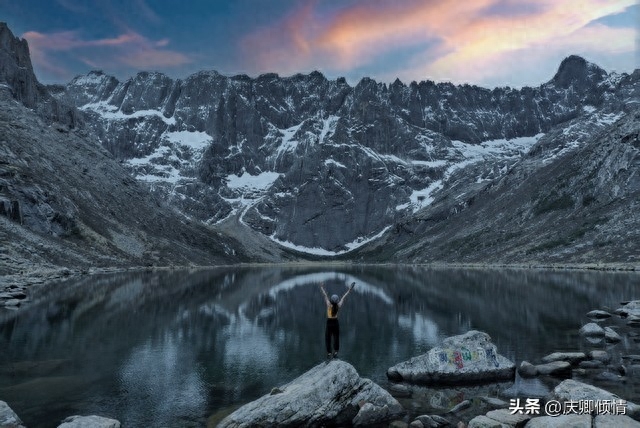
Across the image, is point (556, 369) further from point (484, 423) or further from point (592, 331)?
point (592, 331)

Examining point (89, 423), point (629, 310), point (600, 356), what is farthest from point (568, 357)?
point (89, 423)

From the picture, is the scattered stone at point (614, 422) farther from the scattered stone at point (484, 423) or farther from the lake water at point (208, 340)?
the lake water at point (208, 340)

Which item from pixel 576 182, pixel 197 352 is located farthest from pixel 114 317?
pixel 576 182

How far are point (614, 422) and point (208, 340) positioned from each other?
28403 millimetres

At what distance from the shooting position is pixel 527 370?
25.2 m

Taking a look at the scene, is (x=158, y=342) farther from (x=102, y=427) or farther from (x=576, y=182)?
(x=576, y=182)

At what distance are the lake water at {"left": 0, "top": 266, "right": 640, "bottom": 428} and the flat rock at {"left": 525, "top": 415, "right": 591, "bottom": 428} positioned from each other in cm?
729

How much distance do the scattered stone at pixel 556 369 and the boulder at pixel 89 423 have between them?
20858mm

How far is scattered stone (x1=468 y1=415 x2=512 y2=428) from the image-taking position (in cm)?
1673

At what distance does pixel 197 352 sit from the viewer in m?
32.2

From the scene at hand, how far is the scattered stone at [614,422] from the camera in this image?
48.7ft

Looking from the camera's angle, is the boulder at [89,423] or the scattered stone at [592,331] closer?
the boulder at [89,423]

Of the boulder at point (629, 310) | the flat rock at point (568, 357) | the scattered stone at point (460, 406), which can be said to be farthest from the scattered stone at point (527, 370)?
the boulder at point (629, 310)

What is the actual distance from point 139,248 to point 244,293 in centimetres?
10443
